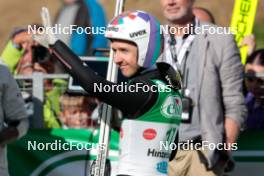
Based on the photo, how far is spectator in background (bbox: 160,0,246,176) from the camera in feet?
20.5

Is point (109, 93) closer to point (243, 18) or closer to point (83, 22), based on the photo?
point (243, 18)

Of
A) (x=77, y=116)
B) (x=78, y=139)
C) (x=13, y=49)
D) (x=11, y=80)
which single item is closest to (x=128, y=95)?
(x=11, y=80)

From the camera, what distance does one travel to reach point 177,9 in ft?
21.1

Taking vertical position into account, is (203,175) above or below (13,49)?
below

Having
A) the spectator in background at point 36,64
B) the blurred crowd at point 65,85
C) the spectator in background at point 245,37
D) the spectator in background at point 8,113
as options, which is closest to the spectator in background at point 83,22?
the blurred crowd at point 65,85

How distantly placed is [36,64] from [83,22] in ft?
8.89

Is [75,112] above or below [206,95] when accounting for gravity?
below

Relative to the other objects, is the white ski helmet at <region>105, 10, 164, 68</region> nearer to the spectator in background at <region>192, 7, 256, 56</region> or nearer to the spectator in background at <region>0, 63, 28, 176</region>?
the spectator in background at <region>0, 63, 28, 176</region>

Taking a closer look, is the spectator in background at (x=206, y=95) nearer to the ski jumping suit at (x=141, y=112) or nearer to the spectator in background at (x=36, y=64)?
the ski jumping suit at (x=141, y=112)

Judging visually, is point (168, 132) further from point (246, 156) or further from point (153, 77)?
point (246, 156)

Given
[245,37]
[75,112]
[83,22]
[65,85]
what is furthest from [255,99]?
[83,22]

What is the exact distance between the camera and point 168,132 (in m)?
5.02

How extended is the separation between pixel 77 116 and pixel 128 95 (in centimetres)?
294

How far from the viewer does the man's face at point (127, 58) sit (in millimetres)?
4984
